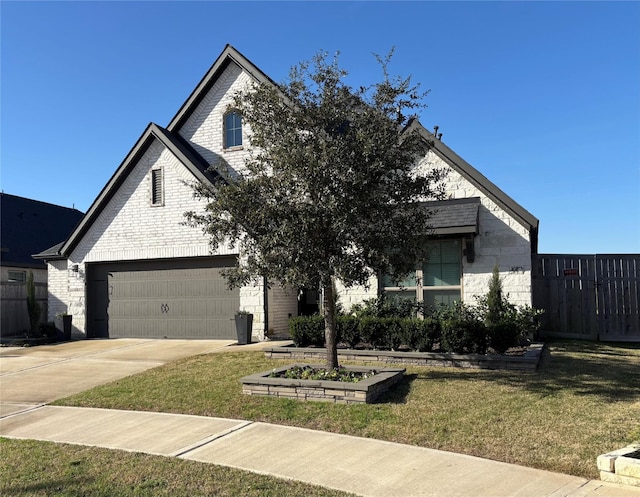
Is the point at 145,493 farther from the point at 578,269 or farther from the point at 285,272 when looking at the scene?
the point at 578,269

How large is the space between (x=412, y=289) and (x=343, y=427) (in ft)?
24.9

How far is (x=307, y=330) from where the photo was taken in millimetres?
12047

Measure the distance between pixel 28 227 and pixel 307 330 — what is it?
20.1m

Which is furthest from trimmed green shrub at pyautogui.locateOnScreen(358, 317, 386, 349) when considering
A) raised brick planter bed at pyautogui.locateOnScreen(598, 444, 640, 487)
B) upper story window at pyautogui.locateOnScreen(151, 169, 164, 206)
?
upper story window at pyautogui.locateOnScreen(151, 169, 164, 206)

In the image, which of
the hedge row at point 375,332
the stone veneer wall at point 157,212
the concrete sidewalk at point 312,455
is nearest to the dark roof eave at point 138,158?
the stone veneer wall at point 157,212

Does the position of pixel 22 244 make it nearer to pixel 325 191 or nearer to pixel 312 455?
pixel 325 191

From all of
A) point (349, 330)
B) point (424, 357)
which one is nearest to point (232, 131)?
point (349, 330)

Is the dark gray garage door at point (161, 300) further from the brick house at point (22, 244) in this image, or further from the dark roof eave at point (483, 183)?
the dark roof eave at point (483, 183)

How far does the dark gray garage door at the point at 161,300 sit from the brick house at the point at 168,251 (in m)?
0.03

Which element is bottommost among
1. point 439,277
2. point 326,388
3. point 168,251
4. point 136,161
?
point 326,388

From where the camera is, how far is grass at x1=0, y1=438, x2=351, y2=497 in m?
5.12

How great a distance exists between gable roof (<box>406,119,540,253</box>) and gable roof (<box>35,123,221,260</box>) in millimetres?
7075

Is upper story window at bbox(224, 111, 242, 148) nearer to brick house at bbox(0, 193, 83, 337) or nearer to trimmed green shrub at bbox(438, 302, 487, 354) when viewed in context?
brick house at bbox(0, 193, 83, 337)

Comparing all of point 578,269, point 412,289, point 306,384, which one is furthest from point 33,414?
point 578,269
